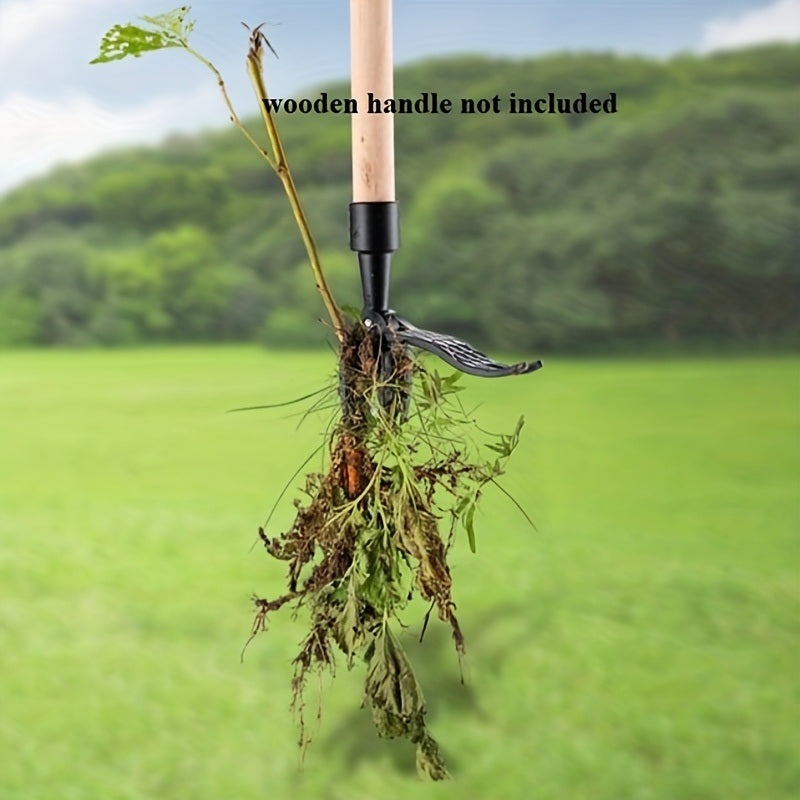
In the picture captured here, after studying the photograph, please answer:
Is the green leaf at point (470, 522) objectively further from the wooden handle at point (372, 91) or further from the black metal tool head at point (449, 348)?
the wooden handle at point (372, 91)

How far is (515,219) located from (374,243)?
1292 millimetres

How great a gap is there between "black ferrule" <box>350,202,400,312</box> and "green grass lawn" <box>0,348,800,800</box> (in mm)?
153

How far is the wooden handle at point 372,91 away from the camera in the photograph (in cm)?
90

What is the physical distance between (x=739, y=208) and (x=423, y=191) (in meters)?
0.67

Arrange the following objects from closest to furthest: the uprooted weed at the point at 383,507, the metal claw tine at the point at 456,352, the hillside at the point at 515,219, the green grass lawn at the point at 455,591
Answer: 1. the metal claw tine at the point at 456,352
2. the uprooted weed at the point at 383,507
3. the green grass lawn at the point at 455,591
4. the hillside at the point at 515,219

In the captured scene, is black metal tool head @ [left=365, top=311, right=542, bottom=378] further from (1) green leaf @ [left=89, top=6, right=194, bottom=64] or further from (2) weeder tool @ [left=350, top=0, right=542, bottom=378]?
(1) green leaf @ [left=89, top=6, right=194, bottom=64]

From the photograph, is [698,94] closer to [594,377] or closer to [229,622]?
[594,377]

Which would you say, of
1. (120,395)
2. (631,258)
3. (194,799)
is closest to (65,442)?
(120,395)

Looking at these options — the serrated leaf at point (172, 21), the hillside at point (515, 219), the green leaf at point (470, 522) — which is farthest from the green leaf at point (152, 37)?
the hillside at point (515, 219)

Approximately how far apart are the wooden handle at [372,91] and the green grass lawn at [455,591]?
9.1 inches

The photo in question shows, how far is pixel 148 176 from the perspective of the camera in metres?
2.15

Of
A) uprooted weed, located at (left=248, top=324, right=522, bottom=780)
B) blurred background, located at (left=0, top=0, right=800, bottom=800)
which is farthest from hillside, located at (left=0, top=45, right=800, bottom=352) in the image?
uprooted weed, located at (left=248, top=324, right=522, bottom=780)

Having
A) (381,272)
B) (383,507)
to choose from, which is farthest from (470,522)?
(381,272)

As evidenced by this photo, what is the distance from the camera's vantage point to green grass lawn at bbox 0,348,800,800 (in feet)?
3.69
